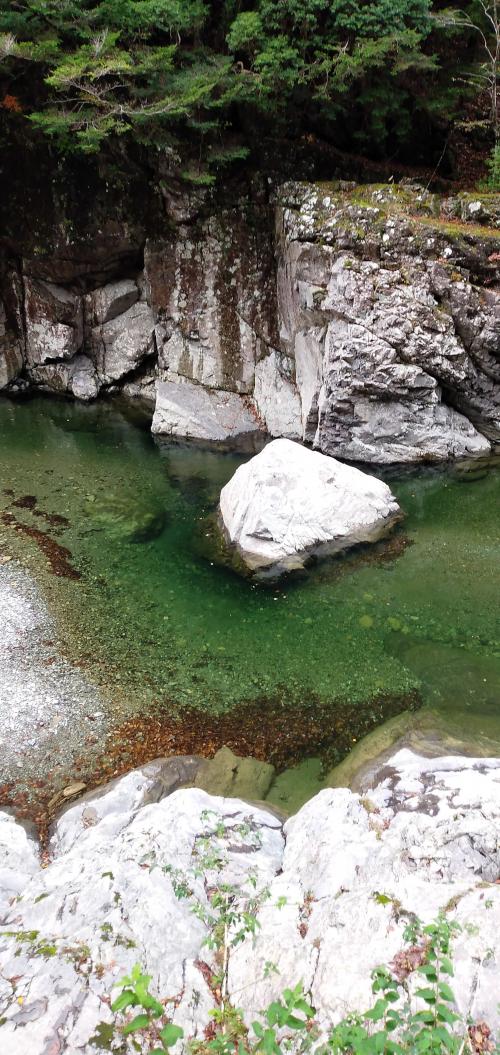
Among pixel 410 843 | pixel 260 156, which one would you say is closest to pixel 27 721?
pixel 410 843

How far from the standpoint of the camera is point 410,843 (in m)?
4.59

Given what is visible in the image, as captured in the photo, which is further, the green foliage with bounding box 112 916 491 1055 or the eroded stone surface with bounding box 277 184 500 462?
the eroded stone surface with bounding box 277 184 500 462

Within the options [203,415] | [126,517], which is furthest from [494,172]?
[126,517]

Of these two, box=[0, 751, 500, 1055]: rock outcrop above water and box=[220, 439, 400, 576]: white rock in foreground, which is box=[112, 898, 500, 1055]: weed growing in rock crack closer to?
box=[0, 751, 500, 1055]: rock outcrop above water

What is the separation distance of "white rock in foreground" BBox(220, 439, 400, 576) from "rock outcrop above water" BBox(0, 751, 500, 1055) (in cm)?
563

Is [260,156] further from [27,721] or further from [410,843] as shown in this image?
[410,843]

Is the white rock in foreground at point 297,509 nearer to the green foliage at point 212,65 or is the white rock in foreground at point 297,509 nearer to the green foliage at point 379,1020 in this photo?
the green foliage at point 379,1020

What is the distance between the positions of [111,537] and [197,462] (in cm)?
466

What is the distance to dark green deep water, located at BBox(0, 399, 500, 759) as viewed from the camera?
8.00m

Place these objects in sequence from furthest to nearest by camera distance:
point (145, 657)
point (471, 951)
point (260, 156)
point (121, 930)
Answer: point (260, 156) → point (145, 657) → point (121, 930) → point (471, 951)

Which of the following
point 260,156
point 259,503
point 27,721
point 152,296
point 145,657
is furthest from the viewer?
point 152,296

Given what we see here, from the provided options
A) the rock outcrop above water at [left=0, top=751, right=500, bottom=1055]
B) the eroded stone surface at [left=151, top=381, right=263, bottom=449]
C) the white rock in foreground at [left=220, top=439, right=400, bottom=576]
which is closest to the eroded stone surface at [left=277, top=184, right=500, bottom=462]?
the eroded stone surface at [left=151, top=381, right=263, bottom=449]

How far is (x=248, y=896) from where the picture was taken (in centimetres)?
427

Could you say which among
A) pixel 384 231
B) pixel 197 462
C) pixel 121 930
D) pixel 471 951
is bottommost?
pixel 197 462
